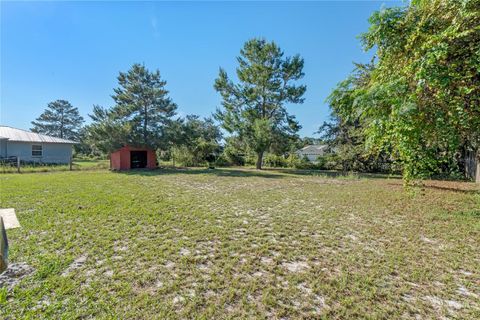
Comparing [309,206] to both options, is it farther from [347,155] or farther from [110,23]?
[347,155]

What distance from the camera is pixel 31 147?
1747cm

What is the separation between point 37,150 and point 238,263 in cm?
2292

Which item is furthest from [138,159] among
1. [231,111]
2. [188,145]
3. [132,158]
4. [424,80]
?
[424,80]

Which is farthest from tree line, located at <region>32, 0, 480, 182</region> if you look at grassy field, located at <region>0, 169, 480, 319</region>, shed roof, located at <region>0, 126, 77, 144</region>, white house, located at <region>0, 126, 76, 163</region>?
shed roof, located at <region>0, 126, 77, 144</region>

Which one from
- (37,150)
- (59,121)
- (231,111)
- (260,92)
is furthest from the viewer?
(59,121)

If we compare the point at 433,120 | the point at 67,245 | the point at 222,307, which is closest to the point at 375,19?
the point at 433,120

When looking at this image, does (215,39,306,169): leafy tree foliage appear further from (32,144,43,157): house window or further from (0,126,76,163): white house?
(32,144,43,157): house window

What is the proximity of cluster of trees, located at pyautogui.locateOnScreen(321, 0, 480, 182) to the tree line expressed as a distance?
2 cm

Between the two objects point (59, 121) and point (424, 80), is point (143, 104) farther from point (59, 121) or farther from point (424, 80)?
point (59, 121)

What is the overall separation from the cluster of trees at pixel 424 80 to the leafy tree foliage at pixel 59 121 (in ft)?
171

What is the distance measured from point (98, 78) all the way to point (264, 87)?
12780mm

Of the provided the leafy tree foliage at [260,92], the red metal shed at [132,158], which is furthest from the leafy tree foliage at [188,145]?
the leafy tree foliage at [260,92]

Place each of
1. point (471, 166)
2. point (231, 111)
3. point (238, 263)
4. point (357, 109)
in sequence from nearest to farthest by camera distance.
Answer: point (238, 263), point (357, 109), point (471, 166), point (231, 111)

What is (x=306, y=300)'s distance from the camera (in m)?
2.07
